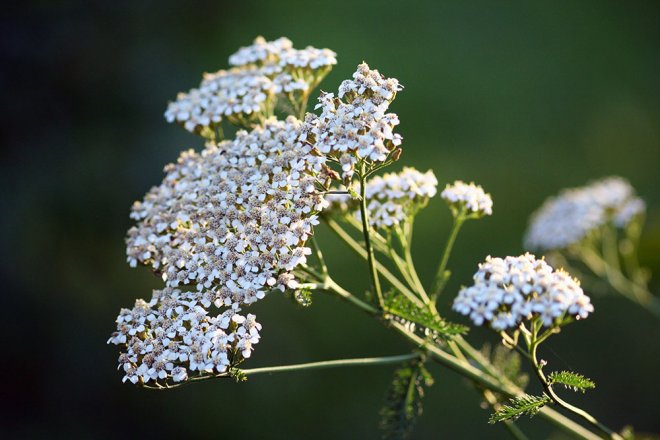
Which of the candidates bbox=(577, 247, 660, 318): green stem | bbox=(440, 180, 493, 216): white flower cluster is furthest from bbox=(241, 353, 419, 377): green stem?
bbox=(577, 247, 660, 318): green stem

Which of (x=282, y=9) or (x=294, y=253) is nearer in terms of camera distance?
(x=294, y=253)

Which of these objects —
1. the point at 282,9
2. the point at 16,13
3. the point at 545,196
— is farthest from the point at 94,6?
the point at 545,196

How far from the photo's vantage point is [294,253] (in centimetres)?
198

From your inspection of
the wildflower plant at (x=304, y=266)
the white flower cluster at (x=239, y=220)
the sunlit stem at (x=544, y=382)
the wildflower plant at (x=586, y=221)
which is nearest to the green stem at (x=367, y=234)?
the wildflower plant at (x=304, y=266)

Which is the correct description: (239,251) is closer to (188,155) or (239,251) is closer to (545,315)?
(188,155)

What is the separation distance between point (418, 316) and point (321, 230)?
4.13 metres

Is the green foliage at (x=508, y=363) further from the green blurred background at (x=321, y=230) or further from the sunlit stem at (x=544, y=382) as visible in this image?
the green blurred background at (x=321, y=230)

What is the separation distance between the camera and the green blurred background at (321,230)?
5117 millimetres

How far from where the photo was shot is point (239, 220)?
81.1 inches

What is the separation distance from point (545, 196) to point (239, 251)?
4.72 metres

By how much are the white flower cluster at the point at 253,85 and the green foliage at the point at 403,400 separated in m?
0.99

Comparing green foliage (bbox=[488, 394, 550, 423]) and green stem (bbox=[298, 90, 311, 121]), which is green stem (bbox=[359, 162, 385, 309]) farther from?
green stem (bbox=[298, 90, 311, 121])

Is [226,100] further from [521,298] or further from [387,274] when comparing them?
[521,298]

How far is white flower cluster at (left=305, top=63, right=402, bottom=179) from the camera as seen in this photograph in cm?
193
